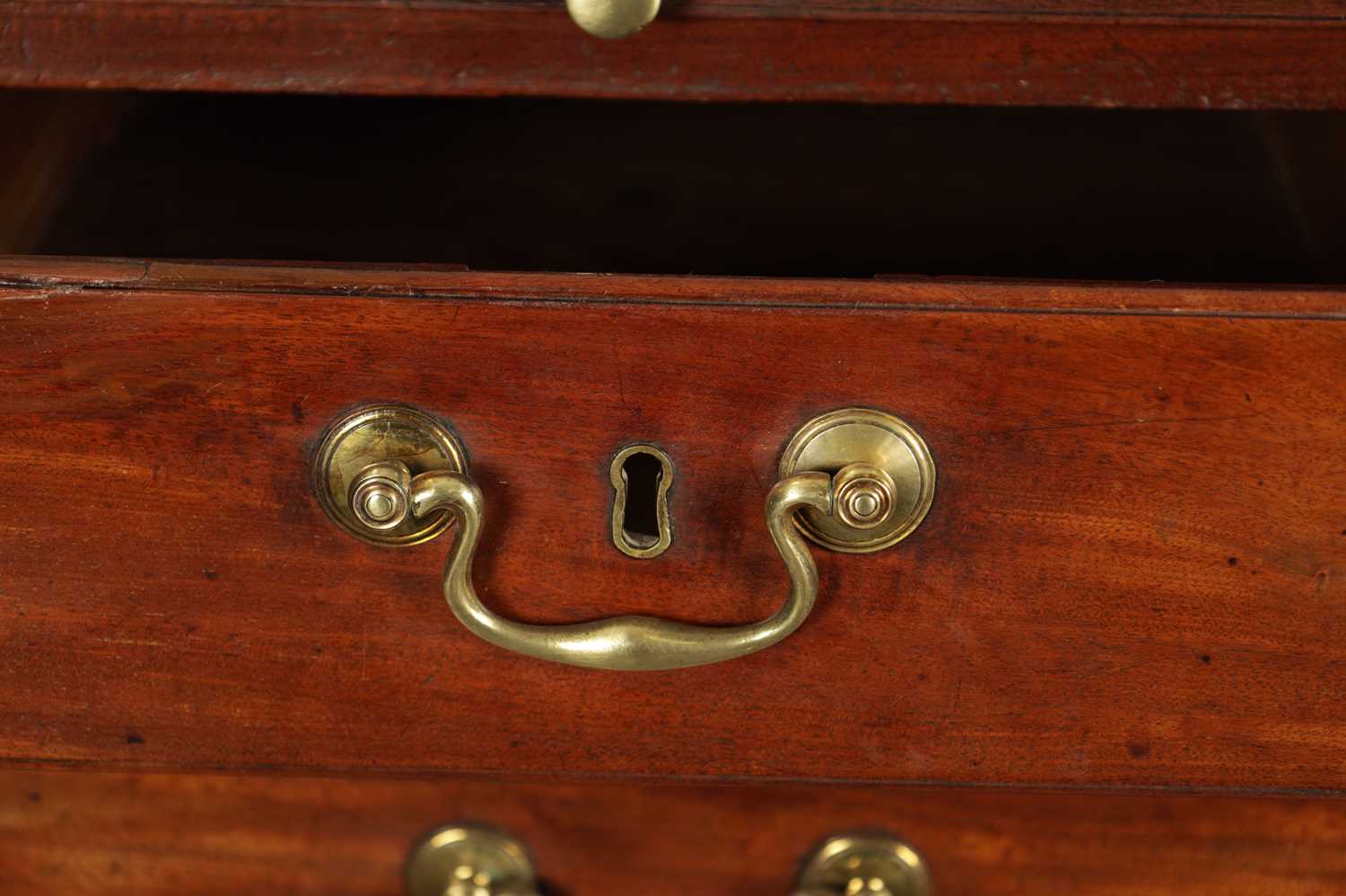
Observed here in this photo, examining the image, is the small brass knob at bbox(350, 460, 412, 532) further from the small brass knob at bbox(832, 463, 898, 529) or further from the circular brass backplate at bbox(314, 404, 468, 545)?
the small brass knob at bbox(832, 463, 898, 529)

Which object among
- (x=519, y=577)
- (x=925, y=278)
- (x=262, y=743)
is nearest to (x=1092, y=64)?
(x=925, y=278)

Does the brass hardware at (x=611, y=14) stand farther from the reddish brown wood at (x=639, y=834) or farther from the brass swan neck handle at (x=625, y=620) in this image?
the reddish brown wood at (x=639, y=834)

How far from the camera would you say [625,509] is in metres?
0.43

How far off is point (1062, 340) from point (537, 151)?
34 cm

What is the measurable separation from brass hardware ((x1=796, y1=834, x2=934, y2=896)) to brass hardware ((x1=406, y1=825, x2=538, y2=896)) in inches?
4.8

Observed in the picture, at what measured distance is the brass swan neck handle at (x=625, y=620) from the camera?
0.39m

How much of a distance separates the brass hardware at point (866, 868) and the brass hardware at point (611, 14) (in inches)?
13.4

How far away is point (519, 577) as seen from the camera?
437 mm

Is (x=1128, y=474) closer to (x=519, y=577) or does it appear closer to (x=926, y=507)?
(x=926, y=507)

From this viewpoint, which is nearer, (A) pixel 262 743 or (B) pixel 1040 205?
(A) pixel 262 743

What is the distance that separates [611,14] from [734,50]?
5 cm

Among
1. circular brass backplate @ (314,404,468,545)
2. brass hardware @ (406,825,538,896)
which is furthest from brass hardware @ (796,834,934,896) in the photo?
circular brass backplate @ (314,404,468,545)

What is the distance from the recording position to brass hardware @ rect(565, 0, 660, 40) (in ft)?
1.27

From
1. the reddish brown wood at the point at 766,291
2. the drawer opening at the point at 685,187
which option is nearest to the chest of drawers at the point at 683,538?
the reddish brown wood at the point at 766,291
